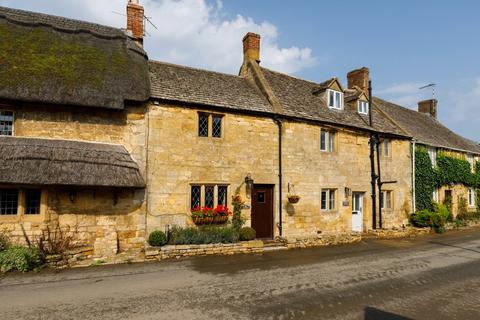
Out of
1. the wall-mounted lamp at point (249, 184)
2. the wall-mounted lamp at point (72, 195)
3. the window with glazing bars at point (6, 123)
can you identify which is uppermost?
the window with glazing bars at point (6, 123)

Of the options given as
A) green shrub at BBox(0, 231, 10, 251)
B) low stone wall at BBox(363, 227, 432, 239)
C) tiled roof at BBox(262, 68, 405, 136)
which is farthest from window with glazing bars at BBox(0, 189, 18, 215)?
low stone wall at BBox(363, 227, 432, 239)

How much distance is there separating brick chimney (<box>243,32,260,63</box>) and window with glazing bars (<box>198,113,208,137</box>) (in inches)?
261

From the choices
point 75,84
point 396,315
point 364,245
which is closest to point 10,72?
point 75,84

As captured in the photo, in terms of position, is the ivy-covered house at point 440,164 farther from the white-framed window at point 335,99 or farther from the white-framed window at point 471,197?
the white-framed window at point 335,99

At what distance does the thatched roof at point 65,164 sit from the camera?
9078 mm

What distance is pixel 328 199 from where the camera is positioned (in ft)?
52.9

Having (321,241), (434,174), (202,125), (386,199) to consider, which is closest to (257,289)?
(321,241)

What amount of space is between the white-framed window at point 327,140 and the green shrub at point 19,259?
13.4m

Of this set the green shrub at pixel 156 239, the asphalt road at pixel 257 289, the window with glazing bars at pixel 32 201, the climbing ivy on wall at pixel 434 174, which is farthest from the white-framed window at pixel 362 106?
the window with glazing bars at pixel 32 201

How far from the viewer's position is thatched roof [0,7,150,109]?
10031mm

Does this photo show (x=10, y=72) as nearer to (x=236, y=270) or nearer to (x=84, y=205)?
(x=84, y=205)

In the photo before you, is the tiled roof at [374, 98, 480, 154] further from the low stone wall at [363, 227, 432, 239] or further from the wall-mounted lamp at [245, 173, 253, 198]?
the wall-mounted lamp at [245, 173, 253, 198]

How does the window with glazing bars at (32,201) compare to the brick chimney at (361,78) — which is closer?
the window with glazing bars at (32,201)

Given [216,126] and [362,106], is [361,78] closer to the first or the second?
[362,106]
